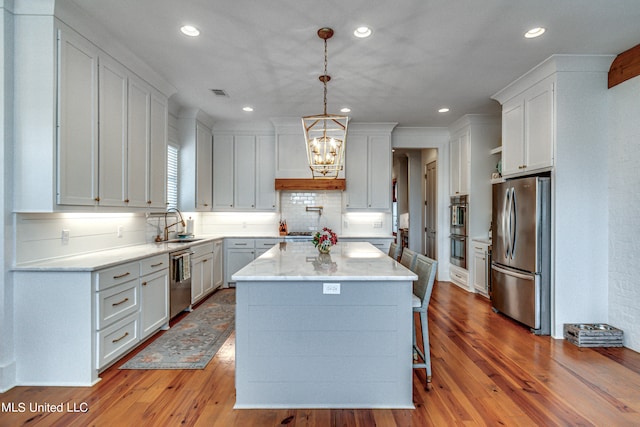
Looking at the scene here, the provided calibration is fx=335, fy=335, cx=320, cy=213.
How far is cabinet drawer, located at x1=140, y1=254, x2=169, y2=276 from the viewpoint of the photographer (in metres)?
3.13

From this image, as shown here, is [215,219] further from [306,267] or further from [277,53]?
[306,267]

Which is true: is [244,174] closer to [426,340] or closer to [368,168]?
[368,168]

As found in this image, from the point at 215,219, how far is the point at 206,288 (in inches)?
59.8

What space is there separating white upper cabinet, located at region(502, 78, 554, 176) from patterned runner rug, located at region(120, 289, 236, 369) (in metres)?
3.82

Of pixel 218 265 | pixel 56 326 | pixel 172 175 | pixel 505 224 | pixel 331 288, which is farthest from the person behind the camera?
pixel 218 265

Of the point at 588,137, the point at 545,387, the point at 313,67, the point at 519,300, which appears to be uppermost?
the point at 313,67

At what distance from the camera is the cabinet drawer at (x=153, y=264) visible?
10.3ft

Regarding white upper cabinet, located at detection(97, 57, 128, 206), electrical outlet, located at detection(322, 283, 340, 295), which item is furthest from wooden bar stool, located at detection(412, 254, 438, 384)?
white upper cabinet, located at detection(97, 57, 128, 206)

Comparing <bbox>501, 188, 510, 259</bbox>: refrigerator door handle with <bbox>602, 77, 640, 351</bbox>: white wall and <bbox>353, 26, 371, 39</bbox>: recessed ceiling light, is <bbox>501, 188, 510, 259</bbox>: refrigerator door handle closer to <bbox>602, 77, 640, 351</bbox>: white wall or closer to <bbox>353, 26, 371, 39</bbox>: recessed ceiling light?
<bbox>602, 77, 640, 351</bbox>: white wall

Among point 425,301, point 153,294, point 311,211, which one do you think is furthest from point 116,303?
point 311,211

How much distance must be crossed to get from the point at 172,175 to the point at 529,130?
15.4 feet

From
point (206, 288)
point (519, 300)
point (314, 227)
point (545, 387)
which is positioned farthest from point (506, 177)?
point (206, 288)

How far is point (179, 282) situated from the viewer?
12.7 ft

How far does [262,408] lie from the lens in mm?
2168
